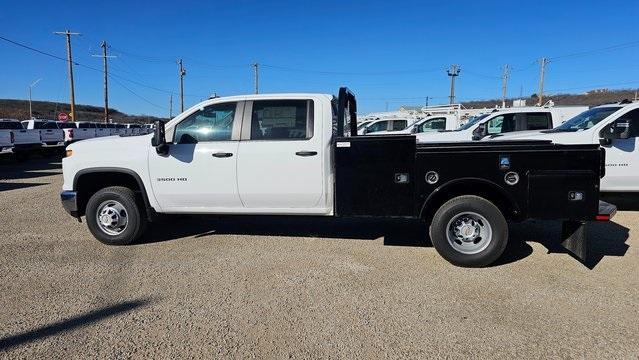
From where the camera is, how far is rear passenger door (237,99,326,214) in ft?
18.2

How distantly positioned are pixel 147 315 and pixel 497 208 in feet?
11.8

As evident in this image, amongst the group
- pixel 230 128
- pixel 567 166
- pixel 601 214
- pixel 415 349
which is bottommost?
pixel 415 349

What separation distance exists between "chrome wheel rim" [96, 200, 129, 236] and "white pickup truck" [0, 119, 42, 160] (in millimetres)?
14997

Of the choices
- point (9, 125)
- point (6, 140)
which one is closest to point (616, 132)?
point (6, 140)

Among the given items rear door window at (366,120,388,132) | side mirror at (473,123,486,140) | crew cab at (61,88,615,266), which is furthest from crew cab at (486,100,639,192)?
rear door window at (366,120,388,132)

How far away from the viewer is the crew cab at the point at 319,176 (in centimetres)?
496

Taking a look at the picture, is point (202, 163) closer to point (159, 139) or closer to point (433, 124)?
point (159, 139)

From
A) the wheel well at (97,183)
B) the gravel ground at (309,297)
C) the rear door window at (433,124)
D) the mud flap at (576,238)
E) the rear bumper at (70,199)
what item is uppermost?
the rear door window at (433,124)

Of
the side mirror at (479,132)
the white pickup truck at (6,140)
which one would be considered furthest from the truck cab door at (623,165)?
the white pickup truck at (6,140)

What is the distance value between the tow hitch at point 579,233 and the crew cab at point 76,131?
24.5 metres

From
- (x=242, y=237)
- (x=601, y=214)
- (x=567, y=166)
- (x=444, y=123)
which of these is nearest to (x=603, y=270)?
(x=601, y=214)

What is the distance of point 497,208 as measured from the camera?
16.7ft

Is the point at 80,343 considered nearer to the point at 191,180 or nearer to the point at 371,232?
the point at 191,180

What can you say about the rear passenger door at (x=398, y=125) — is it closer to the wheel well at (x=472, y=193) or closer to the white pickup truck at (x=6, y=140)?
the wheel well at (x=472, y=193)
